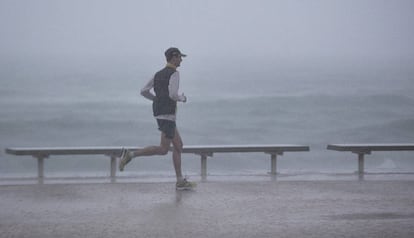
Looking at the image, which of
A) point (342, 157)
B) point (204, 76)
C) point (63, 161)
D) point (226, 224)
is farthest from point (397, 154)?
point (204, 76)

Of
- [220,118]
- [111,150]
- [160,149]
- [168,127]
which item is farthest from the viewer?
[220,118]

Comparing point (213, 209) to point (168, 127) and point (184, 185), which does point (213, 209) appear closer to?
point (184, 185)

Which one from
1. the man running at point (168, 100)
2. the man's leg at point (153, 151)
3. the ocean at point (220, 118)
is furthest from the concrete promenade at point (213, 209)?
the ocean at point (220, 118)

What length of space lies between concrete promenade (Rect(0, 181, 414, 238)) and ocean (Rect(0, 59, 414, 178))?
460 inches

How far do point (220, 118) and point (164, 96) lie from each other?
4423 cm

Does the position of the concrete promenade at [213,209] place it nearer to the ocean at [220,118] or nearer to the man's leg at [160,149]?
the man's leg at [160,149]

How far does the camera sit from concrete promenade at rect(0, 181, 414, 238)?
7488 mm

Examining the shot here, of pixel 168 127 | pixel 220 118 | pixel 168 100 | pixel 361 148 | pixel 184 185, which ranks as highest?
pixel 168 100

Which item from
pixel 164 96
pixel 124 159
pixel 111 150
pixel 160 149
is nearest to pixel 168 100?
pixel 164 96

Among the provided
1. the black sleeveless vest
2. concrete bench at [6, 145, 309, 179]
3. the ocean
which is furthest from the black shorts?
the ocean

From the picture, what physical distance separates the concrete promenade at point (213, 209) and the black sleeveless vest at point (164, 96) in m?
1.03

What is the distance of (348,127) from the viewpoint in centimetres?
4878

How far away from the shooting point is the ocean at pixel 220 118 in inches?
1260

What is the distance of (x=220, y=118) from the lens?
5484 centimetres
